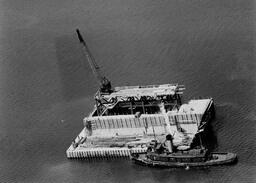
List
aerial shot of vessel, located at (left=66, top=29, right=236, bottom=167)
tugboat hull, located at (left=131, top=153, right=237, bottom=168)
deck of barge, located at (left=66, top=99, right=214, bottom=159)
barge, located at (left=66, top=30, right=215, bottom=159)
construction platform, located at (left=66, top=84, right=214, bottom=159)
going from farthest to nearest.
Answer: barge, located at (left=66, top=30, right=215, bottom=159), construction platform, located at (left=66, top=84, right=214, bottom=159), deck of barge, located at (left=66, top=99, right=214, bottom=159), aerial shot of vessel, located at (left=66, top=29, right=236, bottom=167), tugboat hull, located at (left=131, top=153, right=237, bottom=168)

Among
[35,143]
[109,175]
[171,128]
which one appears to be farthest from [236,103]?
[35,143]

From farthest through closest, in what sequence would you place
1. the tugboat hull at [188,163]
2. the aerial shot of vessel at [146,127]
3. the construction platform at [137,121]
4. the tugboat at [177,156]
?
the construction platform at [137,121] < the aerial shot of vessel at [146,127] < the tugboat at [177,156] < the tugboat hull at [188,163]

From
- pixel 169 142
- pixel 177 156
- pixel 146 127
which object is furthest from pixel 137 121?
pixel 177 156

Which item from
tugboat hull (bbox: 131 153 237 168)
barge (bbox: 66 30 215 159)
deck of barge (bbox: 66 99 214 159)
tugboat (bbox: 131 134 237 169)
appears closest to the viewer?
tugboat hull (bbox: 131 153 237 168)

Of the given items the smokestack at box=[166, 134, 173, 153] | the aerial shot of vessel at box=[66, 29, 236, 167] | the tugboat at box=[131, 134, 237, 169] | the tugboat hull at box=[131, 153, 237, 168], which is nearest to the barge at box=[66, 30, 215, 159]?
the aerial shot of vessel at box=[66, 29, 236, 167]

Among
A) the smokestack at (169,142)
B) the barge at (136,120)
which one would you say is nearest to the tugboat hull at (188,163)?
the smokestack at (169,142)

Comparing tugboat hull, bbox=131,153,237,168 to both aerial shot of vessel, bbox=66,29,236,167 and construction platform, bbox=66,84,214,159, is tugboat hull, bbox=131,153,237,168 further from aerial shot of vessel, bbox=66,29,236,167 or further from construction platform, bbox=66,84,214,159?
construction platform, bbox=66,84,214,159

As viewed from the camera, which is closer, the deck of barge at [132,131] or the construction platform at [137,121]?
the deck of barge at [132,131]

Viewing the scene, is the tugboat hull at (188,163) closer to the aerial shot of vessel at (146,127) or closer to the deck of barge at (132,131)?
the aerial shot of vessel at (146,127)
